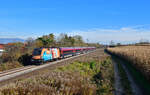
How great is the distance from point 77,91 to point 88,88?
1.74 ft

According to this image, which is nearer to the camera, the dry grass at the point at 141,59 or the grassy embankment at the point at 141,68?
the grassy embankment at the point at 141,68

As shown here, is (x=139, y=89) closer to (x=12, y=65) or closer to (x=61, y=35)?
(x=12, y=65)

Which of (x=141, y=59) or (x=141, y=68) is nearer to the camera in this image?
(x=141, y=68)

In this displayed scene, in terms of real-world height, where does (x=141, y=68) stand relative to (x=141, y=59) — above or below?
below

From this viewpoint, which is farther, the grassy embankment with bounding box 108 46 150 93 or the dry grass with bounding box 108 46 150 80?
the dry grass with bounding box 108 46 150 80

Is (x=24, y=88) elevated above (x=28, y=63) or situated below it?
above

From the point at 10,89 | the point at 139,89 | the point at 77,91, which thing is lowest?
the point at 139,89

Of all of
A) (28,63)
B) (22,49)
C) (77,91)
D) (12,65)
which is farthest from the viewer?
(22,49)

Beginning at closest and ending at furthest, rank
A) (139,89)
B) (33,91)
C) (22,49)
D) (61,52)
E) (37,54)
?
1. (33,91)
2. (139,89)
3. (37,54)
4. (22,49)
5. (61,52)

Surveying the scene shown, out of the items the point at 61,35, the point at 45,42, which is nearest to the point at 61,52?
the point at 45,42

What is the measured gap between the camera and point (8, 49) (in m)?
23.9

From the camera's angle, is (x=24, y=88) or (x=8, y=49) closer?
(x=24, y=88)

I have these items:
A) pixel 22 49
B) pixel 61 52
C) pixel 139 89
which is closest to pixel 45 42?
pixel 61 52

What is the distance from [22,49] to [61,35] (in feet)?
214
